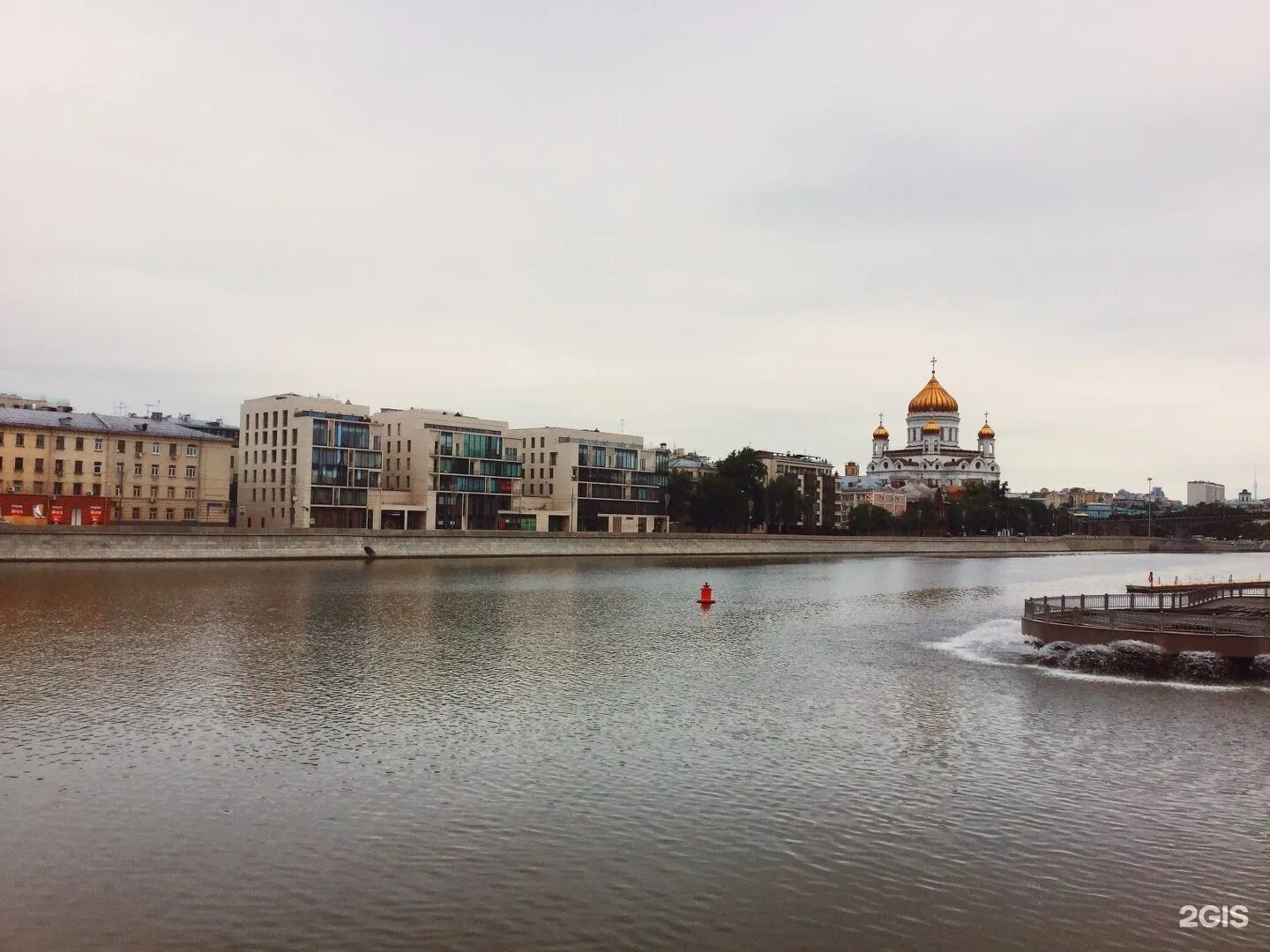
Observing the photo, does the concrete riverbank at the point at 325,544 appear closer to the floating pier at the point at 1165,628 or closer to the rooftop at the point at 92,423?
the rooftop at the point at 92,423

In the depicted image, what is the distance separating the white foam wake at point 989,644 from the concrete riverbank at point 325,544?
7424cm

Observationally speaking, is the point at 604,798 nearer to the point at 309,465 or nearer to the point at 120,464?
the point at 309,465

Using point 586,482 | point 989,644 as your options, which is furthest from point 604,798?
point 586,482

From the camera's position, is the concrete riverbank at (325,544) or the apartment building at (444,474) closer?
the concrete riverbank at (325,544)

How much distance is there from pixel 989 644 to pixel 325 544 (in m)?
80.3

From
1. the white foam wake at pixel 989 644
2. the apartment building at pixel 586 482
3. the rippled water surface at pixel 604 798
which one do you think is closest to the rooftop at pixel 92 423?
the apartment building at pixel 586 482

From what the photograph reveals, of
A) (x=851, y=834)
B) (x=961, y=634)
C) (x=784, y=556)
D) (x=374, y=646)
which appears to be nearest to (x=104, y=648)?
(x=374, y=646)

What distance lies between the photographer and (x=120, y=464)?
13238 cm

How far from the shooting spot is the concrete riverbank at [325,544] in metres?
93.9

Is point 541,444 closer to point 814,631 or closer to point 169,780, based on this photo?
point 814,631

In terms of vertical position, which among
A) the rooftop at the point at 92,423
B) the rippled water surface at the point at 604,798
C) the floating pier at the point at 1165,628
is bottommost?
the rippled water surface at the point at 604,798

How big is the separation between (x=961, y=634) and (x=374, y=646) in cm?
3026

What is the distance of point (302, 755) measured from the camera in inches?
977

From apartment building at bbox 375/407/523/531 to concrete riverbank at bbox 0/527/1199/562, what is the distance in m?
24.7
